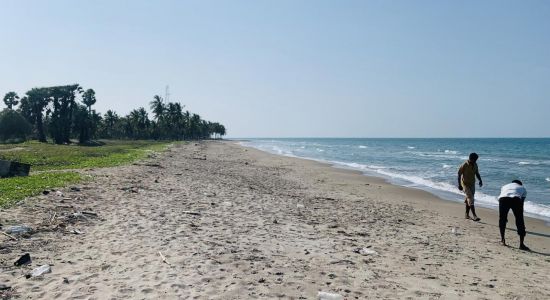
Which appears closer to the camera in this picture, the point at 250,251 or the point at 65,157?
the point at 250,251

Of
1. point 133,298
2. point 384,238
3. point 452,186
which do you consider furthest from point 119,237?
point 452,186

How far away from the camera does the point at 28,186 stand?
13.3 m

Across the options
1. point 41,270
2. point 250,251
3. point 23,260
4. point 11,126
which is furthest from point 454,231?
point 11,126

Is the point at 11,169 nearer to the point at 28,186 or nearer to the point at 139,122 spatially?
the point at 28,186

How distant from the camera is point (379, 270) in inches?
293

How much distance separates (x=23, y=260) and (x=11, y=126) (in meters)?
76.1

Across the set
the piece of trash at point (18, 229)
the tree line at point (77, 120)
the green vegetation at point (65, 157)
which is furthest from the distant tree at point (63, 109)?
the piece of trash at point (18, 229)

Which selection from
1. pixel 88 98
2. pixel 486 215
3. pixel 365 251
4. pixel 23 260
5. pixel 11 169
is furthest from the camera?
pixel 88 98

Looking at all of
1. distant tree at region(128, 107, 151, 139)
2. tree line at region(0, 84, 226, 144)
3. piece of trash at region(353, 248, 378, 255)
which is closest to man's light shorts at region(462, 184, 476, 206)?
piece of trash at region(353, 248, 378, 255)

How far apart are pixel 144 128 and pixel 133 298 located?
12216 cm

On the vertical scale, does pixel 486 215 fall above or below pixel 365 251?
below

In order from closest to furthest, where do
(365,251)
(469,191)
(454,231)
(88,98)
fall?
(365,251)
(454,231)
(469,191)
(88,98)

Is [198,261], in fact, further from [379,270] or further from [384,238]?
[384,238]

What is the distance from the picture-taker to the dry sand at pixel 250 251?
6.29 m
